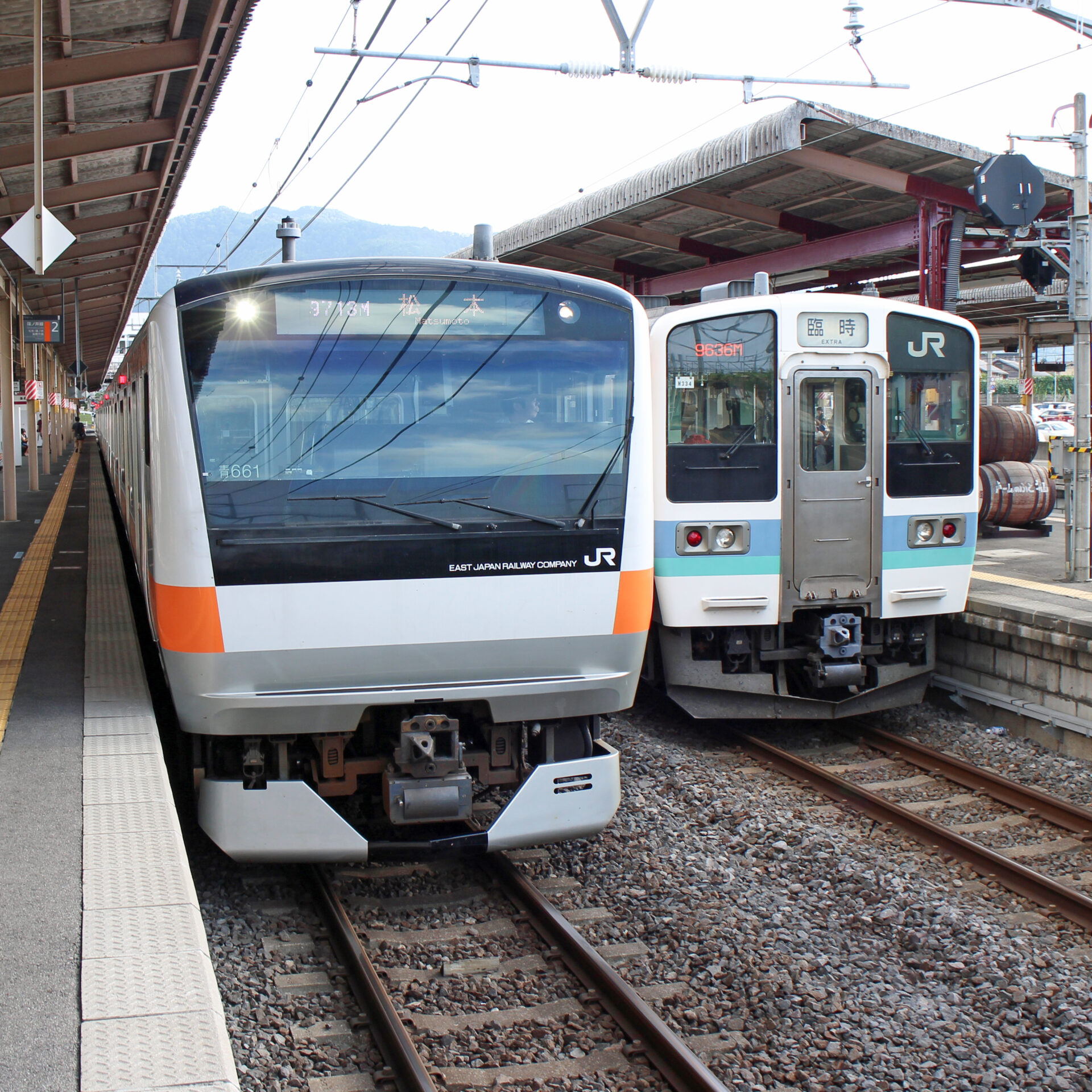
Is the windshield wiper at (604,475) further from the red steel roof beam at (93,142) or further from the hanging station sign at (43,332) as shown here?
the hanging station sign at (43,332)

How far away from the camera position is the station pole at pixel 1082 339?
9438 millimetres

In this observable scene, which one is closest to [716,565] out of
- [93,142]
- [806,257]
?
[806,257]

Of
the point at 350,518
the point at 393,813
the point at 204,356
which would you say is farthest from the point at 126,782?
the point at 204,356

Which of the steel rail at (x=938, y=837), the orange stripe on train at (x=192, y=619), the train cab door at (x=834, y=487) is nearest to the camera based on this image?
the orange stripe on train at (x=192, y=619)

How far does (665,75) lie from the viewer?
30.7ft

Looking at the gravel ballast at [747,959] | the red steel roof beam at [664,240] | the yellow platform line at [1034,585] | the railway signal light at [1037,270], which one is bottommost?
the gravel ballast at [747,959]

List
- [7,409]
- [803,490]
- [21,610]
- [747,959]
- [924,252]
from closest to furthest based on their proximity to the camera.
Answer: [747,959] < [803,490] < [21,610] < [924,252] < [7,409]

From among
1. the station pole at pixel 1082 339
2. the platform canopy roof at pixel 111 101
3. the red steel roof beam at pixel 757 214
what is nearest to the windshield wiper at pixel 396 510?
the platform canopy roof at pixel 111 101

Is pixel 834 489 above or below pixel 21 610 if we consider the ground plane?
above

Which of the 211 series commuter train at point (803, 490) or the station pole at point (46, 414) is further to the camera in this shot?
the station pole at point (46, 414)

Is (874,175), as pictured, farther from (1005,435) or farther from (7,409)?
(7,409)

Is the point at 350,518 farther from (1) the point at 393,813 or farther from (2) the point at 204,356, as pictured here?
(1) the point at 393,813

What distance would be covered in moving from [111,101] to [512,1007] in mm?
10375

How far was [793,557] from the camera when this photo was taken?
7.33 meters
